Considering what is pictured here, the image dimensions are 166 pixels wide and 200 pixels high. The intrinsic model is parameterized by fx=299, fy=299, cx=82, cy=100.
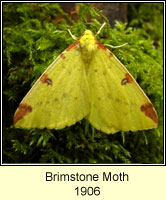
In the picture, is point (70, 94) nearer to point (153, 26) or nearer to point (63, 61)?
point (63, 61)

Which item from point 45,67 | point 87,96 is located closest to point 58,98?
point 87,96

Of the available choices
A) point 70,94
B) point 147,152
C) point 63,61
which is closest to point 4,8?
point 63,61

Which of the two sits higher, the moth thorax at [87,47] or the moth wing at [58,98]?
the moth thorax at [87,47]

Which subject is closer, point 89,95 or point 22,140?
point 89,95

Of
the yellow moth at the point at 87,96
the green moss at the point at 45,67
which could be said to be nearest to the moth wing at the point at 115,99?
the yellow moth at the point at 87,96

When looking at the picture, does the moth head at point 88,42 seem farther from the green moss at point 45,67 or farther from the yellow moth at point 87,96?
the green moss at point 45,67

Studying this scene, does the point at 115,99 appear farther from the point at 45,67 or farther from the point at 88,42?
the point at 45,67
